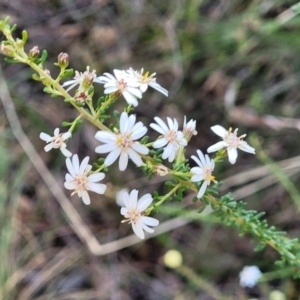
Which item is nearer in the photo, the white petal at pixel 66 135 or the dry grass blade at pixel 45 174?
the white petal at pixel 66 135

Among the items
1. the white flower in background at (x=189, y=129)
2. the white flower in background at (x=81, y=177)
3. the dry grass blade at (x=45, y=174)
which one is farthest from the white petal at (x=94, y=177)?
the dry grass blade at (x=45, y=174)

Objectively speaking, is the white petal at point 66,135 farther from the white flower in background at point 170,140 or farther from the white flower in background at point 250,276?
the white flower in background at point 250,276

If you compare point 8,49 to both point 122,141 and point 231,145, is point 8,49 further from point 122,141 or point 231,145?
point 231,145

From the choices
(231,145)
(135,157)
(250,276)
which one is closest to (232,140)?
(231,145)

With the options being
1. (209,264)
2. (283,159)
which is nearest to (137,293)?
(209,264)

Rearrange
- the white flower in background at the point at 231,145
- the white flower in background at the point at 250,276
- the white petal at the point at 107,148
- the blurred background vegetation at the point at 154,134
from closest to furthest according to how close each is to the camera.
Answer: the white petal at the point at 107,148
the white flower in background at the point at 231,145
the white flower in background at the point at 250,276
the blurred background vegetation at the point at 154,134
